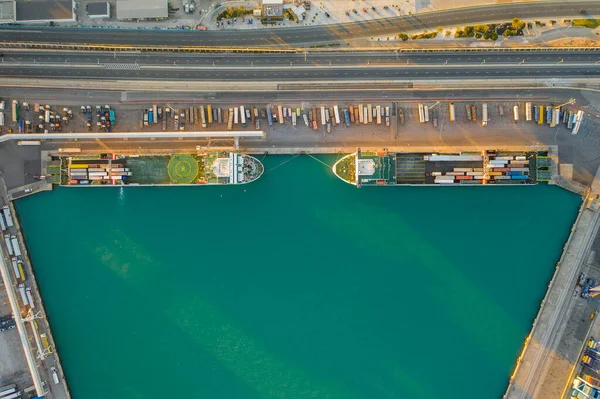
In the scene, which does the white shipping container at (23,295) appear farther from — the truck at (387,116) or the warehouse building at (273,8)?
the truck at (387,116)

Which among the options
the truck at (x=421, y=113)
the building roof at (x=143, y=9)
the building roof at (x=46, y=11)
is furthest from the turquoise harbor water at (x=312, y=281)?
the building roof at (x=143, y=9)

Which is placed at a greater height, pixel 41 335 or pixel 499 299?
pixel 499 299

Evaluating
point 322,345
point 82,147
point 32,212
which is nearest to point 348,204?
point 322,345

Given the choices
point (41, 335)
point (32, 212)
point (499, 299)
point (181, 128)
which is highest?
point (181, 128)

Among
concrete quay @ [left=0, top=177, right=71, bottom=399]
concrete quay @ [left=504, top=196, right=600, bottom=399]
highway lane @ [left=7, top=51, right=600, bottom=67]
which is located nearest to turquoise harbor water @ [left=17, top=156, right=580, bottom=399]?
concrete quay @ [left=504, top=196, right=600, bottom=399]

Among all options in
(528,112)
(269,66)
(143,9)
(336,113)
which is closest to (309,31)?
(269,66)

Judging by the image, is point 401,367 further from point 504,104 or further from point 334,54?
point 334,54
